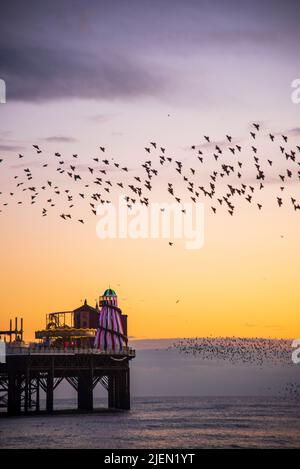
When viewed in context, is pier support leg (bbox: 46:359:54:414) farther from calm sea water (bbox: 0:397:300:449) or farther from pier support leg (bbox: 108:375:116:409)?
pier support leg (bbox: 108:375:116:409)

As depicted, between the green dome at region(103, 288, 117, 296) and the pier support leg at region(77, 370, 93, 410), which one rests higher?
the green dome at region(103, 288, 117, 296)

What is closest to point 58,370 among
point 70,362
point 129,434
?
point 70,362

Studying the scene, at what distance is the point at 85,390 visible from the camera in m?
136

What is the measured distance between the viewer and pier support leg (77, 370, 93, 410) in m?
132

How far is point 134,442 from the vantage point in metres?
93.3

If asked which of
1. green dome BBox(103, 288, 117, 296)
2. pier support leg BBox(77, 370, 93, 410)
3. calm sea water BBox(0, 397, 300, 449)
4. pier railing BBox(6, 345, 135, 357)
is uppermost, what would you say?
green dome BBox(103, 288, 117, 296)

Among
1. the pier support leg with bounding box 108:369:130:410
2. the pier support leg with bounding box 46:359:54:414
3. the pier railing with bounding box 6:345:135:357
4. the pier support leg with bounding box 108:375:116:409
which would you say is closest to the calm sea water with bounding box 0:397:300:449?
the pier support leg with bounding box 46:359:54:414

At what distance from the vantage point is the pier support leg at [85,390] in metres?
132

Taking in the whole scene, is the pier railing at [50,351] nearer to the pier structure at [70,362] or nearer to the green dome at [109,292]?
the pier structure at [70,362]

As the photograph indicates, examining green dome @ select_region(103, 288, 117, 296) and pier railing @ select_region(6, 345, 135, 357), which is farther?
green dome @ select_region(103, 288, 117, 296)

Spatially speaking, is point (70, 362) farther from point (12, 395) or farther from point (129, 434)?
point (129, 434)

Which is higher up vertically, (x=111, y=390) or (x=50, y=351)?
(x=50, y=351)
